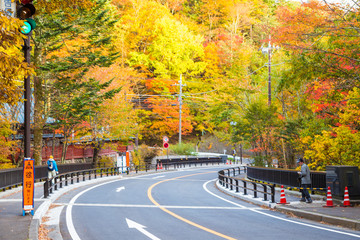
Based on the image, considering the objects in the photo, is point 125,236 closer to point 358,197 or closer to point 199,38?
point 358,197

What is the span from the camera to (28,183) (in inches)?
508

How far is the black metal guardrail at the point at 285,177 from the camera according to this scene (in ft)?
64.5

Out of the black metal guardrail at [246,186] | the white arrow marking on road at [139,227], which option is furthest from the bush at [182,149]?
the white arrow marking on road at [139,227]

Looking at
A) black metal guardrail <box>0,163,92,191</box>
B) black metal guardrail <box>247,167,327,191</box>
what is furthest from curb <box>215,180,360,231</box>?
black metal guardrail <box>0,163,92,191</box>

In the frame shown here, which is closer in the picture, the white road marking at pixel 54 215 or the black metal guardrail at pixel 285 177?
the white road marking at pixel 54 215

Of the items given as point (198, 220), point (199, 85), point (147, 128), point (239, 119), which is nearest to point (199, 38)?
point (199, 85)

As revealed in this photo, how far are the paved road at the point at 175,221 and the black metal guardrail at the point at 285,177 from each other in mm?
3980

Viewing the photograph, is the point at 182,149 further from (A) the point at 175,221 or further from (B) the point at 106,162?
(A) the point at 175,221

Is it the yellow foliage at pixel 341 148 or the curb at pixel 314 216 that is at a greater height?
the yellow foliage at pixel 341 148

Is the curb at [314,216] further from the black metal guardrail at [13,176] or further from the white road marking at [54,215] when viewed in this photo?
the black metal guardrail at [13,176]

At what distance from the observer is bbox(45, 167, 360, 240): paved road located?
10945mm

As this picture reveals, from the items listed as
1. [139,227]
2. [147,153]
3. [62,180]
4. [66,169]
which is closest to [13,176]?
[62,180]

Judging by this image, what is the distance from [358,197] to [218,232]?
289 inches

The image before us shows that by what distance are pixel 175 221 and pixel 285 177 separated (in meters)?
11.3
